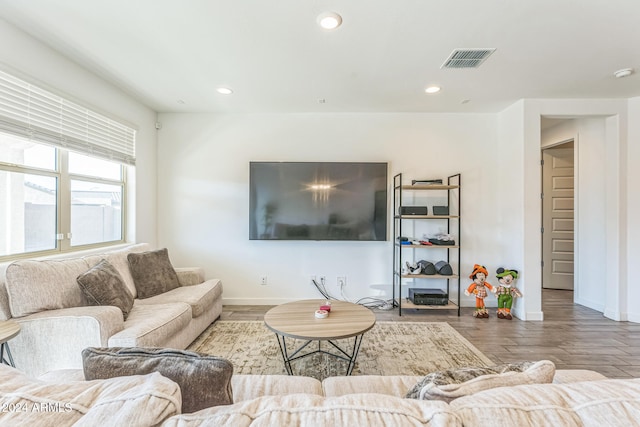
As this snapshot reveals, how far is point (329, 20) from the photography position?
185cm


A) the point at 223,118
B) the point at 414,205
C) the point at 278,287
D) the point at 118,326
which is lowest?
the point at 278,287

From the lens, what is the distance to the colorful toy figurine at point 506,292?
318 cm

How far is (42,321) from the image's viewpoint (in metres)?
1.68

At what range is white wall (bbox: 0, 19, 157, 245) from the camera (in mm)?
1987

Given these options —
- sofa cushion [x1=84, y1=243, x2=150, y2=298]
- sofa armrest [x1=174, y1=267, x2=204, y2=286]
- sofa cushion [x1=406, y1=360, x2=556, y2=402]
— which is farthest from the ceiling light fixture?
sofa cushion [x1=84, y1=243, x2=150, y2=298]

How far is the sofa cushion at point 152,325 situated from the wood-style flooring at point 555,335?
998 mm

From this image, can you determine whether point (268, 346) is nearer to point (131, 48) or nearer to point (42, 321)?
point (42, 321)

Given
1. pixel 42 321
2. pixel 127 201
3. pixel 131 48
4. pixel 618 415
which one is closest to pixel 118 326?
pixel 42 321

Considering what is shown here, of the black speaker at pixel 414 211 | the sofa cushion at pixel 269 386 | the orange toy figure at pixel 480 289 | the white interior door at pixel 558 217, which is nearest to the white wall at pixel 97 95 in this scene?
the sofa cushion at pixel 269 386

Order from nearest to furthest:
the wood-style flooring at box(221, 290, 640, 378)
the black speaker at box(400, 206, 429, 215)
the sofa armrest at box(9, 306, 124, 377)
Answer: the sofa armrest at box(9, 306, 124, 377)
the wood-style flooring at box(221, 290, 640, 378)
the black speaker at box(400, 206, 429, 215)

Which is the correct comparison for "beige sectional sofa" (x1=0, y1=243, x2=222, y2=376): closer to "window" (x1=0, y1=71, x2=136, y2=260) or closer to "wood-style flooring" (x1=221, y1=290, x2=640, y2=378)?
"window" (x1=0, y1=71, x2=136, y2=260)

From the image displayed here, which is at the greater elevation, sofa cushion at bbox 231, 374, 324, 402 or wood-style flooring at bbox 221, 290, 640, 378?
sofa cushion at bbox 231, 374, 324, 402

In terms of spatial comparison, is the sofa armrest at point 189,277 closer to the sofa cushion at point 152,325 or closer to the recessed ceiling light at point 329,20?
the sofa cushion at point 152,325

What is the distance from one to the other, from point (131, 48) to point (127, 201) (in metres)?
1.79
